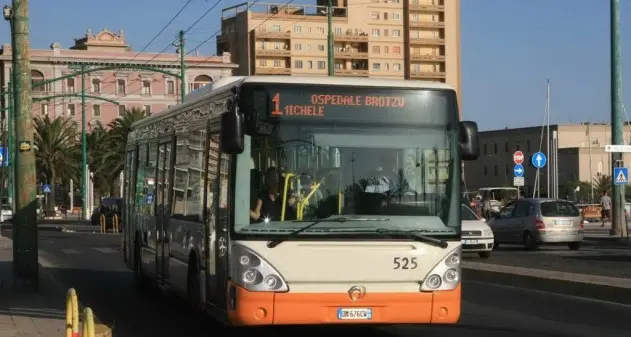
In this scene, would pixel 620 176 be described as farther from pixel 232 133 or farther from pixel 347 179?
pixel 232 133

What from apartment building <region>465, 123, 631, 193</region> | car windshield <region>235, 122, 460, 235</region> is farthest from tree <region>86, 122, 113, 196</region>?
car windshield <region>235, 122, 460, 235</region>

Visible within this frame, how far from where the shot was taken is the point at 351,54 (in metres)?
118

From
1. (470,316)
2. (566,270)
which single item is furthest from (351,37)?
(470,316)

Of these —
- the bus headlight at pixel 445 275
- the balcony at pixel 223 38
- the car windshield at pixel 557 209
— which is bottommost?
the car windshield at pixel 557 209

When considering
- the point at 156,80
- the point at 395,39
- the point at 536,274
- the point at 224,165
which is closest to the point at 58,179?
the point at 156,80

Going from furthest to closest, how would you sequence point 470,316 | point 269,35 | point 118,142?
point 269,35
point 118,142
point 470,316

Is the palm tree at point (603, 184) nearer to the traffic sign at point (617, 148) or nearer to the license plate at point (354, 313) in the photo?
the traffic sign at point (617, 148)

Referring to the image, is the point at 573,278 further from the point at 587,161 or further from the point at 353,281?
the point at 587,161

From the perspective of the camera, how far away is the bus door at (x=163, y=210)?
14384 millimetres

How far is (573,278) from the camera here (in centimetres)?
1725

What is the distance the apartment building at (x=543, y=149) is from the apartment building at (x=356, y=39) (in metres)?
11.4

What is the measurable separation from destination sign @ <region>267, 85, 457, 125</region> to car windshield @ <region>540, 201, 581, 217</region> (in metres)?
19.6

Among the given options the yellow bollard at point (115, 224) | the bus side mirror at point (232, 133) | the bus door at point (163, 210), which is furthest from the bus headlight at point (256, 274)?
the yellow bollard at point (115, 224)

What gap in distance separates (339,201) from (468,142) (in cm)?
150
